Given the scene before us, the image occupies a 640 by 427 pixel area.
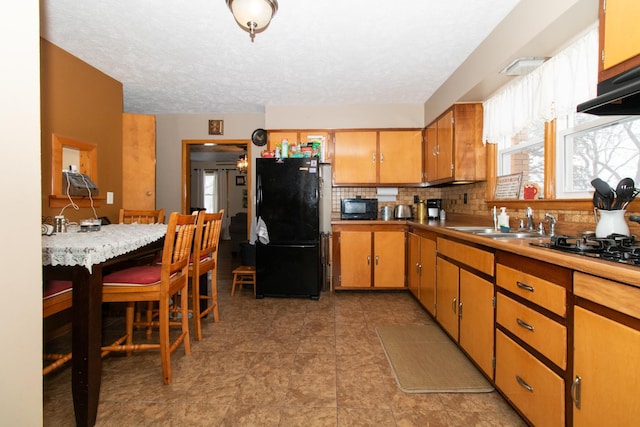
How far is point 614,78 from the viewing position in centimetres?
119

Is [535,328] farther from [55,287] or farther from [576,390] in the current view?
[55,287]

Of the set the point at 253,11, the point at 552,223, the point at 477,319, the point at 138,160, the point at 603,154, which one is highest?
the point at 253,11

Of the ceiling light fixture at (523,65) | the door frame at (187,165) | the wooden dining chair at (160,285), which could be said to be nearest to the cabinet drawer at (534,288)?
the ceiling light fixture at (523,65)

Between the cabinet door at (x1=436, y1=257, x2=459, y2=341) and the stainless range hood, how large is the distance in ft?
3.99

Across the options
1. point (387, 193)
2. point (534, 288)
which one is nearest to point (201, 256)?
point (534, 288)

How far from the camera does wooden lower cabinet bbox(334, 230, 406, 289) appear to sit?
3555 mm

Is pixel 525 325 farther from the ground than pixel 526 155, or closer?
closer

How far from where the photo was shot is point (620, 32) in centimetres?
118

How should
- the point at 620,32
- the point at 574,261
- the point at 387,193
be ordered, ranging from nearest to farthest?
the point at 574,261
the point at 620,32
the point at 387,193

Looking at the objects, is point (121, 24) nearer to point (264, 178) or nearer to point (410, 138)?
point (264, 178)

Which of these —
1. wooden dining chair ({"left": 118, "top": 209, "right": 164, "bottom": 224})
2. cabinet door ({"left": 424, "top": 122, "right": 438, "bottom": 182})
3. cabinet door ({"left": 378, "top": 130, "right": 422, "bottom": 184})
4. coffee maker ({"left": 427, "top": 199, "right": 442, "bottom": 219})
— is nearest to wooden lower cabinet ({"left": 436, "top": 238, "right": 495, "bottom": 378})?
cabinet door ({"left": 424, "top": 122, "right": 438, "bottom": 182})

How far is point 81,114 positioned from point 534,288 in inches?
146

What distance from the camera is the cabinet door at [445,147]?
299 cm

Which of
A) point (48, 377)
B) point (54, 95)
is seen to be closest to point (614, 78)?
point (48, 377)
